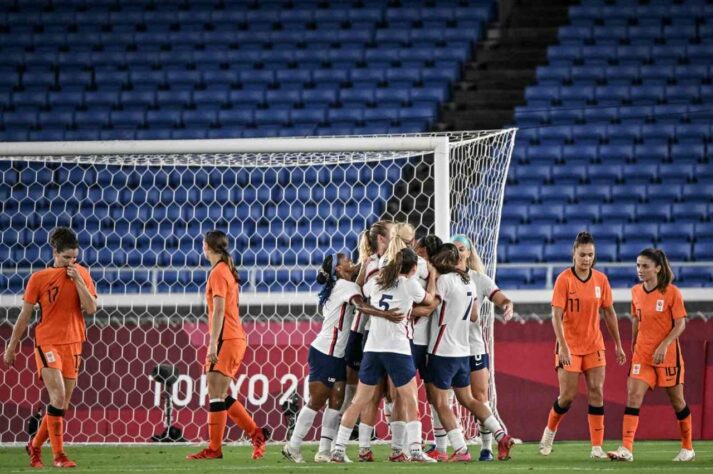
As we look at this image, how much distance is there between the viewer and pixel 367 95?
18.4 meters

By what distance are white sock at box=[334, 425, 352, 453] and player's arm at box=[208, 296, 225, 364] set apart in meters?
1.01

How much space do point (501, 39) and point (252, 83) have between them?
4.40 meters

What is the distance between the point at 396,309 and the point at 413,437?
91cm

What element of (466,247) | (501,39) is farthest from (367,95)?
(466,247)

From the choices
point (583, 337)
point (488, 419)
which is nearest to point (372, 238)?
point (488, 419)

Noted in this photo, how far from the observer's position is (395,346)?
25.3 feet

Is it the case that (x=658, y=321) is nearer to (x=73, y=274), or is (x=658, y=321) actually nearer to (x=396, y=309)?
(x=396, y=309)

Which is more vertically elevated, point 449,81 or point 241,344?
point 449,81

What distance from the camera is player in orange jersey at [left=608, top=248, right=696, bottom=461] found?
8.27m

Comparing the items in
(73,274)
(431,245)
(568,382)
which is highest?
(431,245)

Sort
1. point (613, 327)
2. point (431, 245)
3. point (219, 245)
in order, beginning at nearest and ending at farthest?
point (219, 245)
point (431, 245)
point (613, 327)

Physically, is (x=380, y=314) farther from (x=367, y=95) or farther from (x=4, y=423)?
(x=367, y=95)

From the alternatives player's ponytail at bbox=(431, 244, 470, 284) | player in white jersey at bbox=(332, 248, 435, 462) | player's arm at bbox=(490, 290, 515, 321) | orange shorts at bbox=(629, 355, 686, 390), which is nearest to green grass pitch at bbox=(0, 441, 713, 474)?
player in white jersey at bbox=(332, 248, 435, 462)

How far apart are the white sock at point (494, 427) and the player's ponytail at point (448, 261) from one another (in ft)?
3.27
